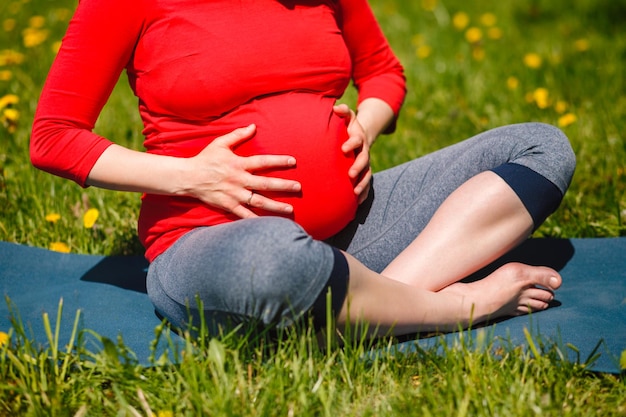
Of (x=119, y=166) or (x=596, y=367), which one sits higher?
(x=119, y=166)

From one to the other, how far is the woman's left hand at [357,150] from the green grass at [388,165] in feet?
1.26

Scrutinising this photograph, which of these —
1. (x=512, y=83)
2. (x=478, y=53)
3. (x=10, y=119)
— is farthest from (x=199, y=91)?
(x=478, y=53)

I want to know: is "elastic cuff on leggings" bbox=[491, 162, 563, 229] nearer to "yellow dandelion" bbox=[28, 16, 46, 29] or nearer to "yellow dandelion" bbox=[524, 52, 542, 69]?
"yellow dandelion" bbox=[524, 52, 542, 69]

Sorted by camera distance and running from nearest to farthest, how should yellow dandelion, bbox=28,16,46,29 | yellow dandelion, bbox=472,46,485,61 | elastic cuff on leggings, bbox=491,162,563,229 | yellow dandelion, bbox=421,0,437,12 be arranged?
elastic cuff on leggings, bbox=491,162,563,229 < yellow dandelion, bbox=472,46,485,61 < yellow dandelion, bbox=28,16,46,29 < yellow dandelion, bbox=421,0,437,12

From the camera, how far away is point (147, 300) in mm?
1913

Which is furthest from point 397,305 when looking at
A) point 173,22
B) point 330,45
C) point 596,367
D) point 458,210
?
point 173,22

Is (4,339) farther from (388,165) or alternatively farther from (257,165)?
(388,165)

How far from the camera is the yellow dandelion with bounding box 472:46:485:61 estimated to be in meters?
3.63

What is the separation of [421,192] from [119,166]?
29.9 inches

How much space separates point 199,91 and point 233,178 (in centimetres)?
21

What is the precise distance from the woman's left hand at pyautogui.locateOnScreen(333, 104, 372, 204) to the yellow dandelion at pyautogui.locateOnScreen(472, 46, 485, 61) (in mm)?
2033

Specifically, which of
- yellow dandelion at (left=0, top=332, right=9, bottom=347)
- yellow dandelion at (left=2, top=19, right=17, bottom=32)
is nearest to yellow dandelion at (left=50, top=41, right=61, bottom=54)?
yellow dandelion at (left=2, top=19, right=17, bottom=32)

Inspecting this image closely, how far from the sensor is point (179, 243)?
1604 mm

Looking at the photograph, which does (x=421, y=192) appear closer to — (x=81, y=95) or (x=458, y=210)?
(x=458, y=210)
